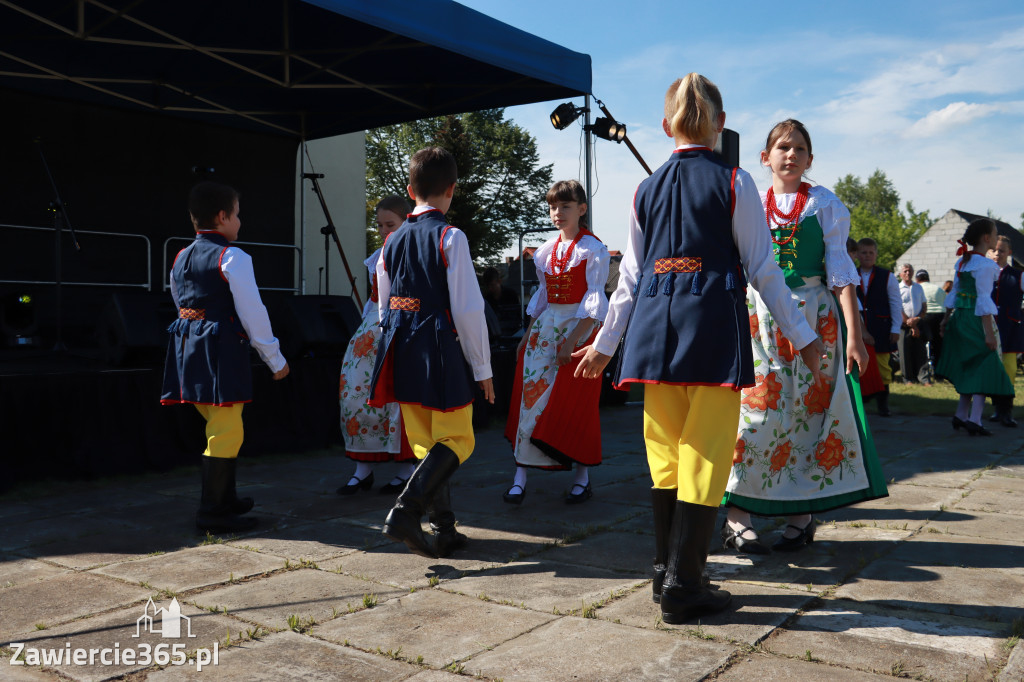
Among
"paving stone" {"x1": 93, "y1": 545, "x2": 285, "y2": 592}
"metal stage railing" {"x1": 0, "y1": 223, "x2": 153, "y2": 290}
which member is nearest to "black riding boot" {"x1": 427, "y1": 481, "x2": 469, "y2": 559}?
"paving stone" {"x1": 93, "y1": 545, "x2": 285, "y2": 592}

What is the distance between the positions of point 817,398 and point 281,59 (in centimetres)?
600

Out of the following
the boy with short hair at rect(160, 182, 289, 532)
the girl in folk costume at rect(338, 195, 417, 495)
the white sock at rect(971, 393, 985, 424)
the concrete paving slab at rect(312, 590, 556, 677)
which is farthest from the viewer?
the white sock at rect(971, 393, 985, 424)

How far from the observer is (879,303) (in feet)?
25.5

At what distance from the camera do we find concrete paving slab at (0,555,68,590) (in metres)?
2.82

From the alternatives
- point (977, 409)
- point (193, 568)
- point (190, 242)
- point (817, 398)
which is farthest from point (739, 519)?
point (190, 242)

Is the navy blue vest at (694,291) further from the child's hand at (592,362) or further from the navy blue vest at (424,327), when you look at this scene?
the navy blue vest at (424,327)

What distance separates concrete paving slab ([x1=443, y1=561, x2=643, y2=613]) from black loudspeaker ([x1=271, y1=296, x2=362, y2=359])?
387 cm

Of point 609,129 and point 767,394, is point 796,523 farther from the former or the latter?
point 609,129

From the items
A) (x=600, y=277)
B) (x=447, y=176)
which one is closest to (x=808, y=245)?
(x=600, y=277)

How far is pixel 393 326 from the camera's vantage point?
316 cm

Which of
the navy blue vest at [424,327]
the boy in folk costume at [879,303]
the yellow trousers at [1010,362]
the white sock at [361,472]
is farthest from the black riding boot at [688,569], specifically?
the boy in folk costume at [879,303]

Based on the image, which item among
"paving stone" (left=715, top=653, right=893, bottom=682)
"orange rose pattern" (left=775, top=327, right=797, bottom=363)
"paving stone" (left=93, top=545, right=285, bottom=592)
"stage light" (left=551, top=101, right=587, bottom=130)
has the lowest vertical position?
"paving stone" (left=93, top=545, right=285, bottom=592)

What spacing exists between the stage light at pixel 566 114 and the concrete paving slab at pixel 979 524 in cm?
480

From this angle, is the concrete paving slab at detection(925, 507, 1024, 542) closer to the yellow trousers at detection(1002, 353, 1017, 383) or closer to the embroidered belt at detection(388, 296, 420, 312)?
the embroidered belt at detection(388, 296, 420, 312)
